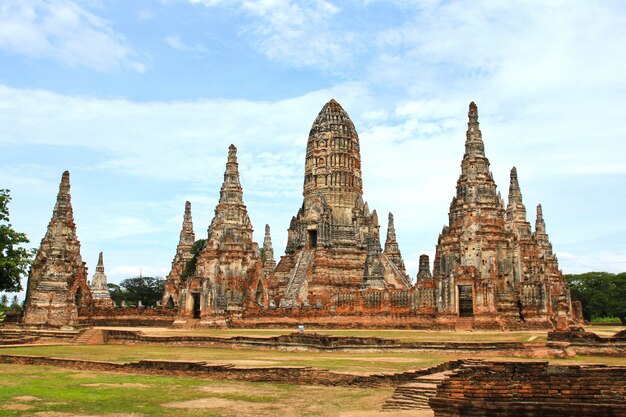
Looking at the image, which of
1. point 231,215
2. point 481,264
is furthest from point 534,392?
point 231,215

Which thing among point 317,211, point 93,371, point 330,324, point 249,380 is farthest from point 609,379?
point 317,211

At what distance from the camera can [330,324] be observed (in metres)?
35.9

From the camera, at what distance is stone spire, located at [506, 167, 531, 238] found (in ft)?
147

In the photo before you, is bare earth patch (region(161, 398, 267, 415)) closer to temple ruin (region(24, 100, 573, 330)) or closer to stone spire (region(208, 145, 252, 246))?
temple ruin (region(24, 100, 573, 330))

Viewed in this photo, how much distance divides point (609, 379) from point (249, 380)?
26.2 feet

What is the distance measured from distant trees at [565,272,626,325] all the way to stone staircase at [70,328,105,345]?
5113 centimetres

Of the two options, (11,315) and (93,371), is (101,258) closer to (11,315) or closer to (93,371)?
(11,315)

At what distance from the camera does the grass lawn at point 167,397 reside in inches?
403

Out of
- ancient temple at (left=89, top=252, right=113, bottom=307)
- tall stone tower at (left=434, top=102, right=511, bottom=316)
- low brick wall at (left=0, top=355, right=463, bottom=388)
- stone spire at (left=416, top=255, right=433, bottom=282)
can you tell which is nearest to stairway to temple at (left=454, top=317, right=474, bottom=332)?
tall stone tower at (left=434, top=102, right=511, bottom=316)

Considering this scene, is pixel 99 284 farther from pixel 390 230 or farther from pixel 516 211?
pixel 516 211

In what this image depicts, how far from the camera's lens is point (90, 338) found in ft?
87.4

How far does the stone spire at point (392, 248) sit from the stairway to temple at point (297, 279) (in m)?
7.27

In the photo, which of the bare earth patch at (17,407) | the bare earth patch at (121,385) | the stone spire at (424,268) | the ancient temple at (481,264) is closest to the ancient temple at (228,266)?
the stone spire at (424,268)

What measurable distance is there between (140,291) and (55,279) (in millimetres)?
45956
